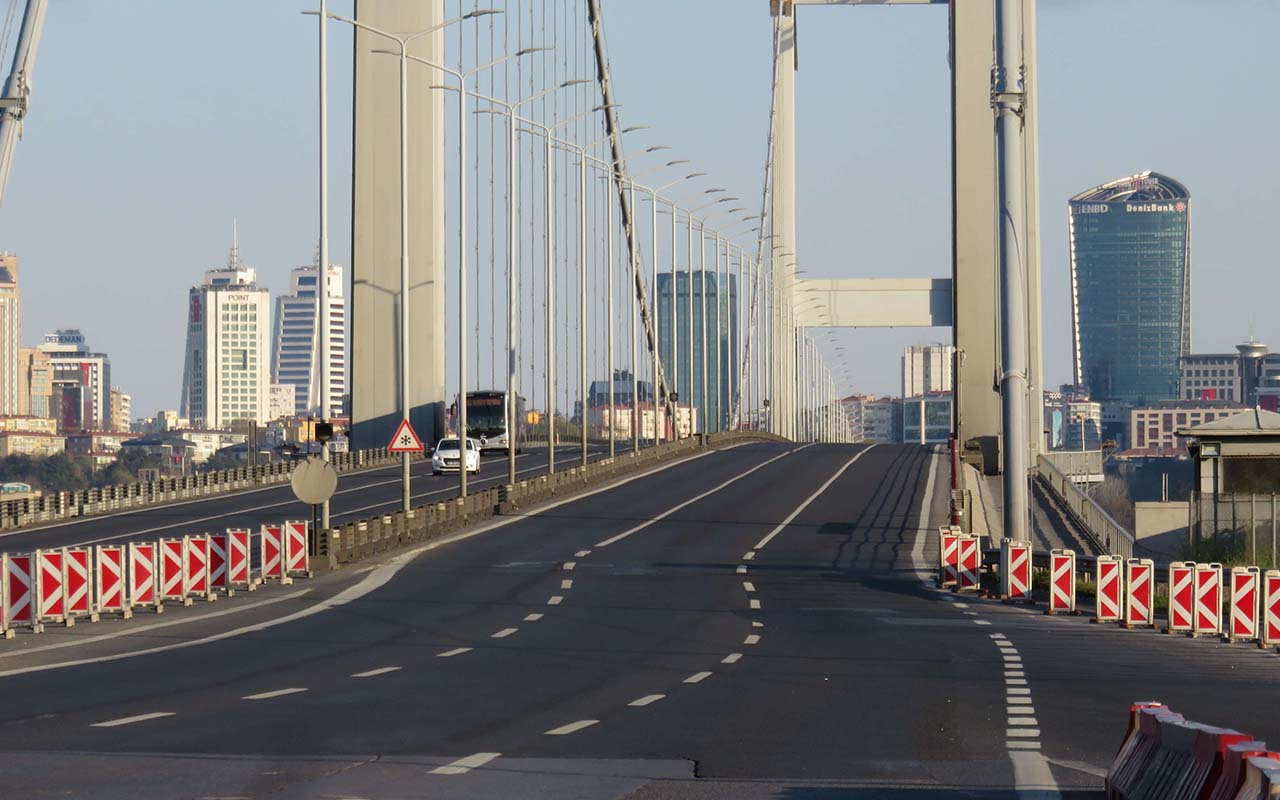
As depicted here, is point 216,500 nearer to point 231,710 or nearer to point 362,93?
point 362,93

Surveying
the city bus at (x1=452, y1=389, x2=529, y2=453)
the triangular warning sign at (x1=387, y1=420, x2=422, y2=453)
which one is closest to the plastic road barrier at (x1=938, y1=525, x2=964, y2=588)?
the triangular warning sign at (x1=387, y1=420, x2=422, y2=453)

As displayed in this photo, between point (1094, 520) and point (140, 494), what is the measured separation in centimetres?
3175

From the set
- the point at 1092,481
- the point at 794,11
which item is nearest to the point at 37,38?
the point at 1092,481

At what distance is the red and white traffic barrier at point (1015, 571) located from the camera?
111 ft

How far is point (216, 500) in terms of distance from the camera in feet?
225

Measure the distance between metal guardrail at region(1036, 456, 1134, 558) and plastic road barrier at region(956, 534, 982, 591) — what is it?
584 inches

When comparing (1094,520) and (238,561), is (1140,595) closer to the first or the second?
(238,561)

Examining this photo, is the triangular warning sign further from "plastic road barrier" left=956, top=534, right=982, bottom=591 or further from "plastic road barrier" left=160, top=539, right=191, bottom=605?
"plastic road barrier" left=956, top=534, right=982, bottom=591

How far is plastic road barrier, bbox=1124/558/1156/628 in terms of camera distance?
29266 mm

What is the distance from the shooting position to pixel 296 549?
36.9m

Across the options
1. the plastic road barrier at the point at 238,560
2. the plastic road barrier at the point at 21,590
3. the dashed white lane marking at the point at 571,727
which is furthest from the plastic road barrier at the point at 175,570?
the dashed white lane marking at the point at 571,727

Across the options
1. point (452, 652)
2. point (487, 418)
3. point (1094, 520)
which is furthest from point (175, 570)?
point (487, 418)

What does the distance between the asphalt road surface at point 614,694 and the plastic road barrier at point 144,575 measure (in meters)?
1.74

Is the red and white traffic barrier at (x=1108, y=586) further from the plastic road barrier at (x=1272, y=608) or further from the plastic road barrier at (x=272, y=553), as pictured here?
the plastic road barrier at (x=272, y=553)
